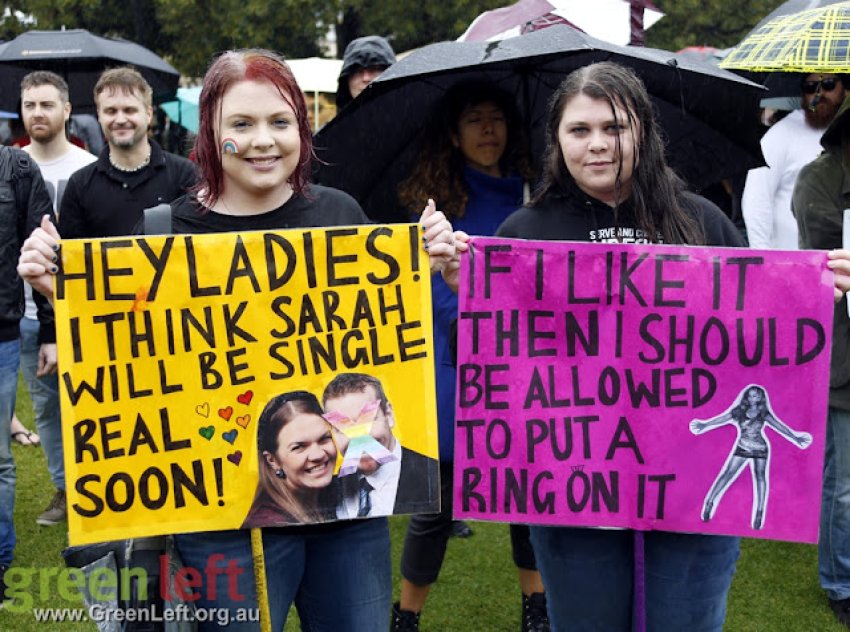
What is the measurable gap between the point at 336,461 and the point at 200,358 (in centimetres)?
38

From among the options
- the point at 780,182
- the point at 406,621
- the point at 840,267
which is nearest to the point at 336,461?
the point at 840,267

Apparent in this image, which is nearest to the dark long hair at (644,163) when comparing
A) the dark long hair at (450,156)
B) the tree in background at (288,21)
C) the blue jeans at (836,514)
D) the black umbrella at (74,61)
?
the dark long hair at (450,156)

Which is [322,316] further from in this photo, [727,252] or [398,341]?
[727,252]

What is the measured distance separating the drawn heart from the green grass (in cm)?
199

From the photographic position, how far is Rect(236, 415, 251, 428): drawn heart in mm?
2584

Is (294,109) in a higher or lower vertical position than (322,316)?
higher

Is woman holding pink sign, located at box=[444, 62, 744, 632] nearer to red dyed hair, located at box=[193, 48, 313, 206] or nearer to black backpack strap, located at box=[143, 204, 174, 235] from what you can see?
red dyed hair, located at box=[193, 48, 313, 206]

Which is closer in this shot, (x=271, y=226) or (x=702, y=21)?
(x=271, y=226)

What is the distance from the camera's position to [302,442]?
8.55ft

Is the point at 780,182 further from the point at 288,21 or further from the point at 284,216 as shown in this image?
the point at 288,21

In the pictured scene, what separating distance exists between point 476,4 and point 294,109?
1644cm

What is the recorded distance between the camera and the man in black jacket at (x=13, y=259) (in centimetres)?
439

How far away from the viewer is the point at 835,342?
4309 mm

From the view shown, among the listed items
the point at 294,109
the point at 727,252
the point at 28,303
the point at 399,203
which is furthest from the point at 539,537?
the point at 28,303
